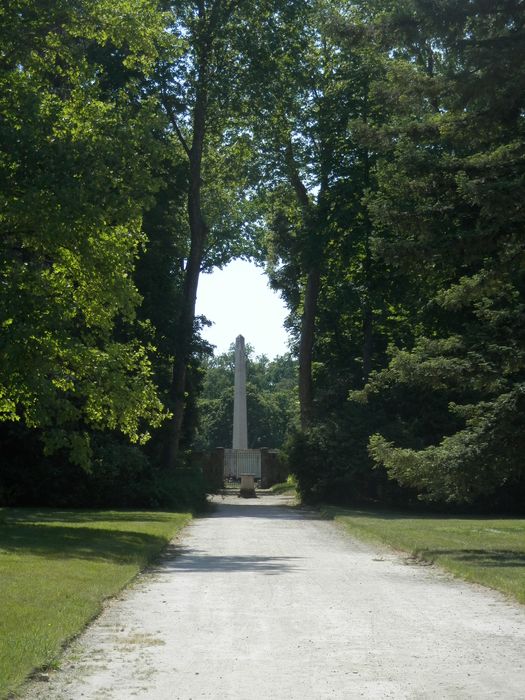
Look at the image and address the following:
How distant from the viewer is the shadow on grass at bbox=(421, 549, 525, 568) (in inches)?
663

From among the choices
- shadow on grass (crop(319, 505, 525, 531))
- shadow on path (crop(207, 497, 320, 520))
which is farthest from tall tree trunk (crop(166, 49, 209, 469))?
shadow on grass (crop(319, 505, 525, 531))

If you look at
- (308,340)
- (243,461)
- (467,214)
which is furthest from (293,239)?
(467,214)

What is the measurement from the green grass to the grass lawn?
4.90 m

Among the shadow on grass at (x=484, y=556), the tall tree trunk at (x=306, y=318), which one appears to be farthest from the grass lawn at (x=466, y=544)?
the tall tree trunk at (x=306, y=318)

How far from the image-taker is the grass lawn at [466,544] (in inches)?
583

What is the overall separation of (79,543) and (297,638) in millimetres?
10246

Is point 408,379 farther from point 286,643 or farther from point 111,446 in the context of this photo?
point 111,446

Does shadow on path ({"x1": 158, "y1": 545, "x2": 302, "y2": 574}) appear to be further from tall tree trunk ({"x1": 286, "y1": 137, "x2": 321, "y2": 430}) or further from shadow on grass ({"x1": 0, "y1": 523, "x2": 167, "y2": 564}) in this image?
tall tree trunk ({"x1": 286, "y1": 137, "x2": 321, "y2": 430})

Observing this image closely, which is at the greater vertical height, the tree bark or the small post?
the tree bark

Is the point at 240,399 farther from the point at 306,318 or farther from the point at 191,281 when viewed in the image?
the point at 191,281

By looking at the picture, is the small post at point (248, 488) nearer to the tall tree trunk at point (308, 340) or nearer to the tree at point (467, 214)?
the tall tree trunk at point (308, 340)

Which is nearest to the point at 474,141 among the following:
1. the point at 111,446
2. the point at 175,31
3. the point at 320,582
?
the point at 320,582

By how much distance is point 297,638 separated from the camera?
9.81m

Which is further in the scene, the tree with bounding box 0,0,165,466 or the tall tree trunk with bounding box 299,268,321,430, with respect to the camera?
the tall tree trunk with bounding box 299,268,321,430
